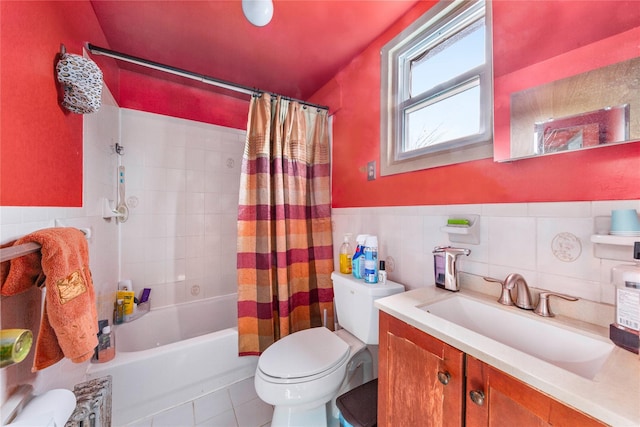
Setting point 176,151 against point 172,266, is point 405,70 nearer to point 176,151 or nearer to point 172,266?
point 176,151

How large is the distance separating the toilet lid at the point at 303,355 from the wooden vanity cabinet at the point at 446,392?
1.04 feet

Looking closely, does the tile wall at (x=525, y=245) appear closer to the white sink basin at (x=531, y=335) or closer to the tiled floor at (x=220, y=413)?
the white sink basin at (x=531, y=335)

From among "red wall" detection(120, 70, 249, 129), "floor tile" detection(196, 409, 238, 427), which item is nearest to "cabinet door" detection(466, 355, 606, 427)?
"floor tile" detection(196, 409, 238, 427)

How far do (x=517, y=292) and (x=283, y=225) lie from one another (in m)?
1.28

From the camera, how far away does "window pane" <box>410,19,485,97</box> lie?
1.13 meters

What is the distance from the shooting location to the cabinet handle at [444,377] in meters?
0.64

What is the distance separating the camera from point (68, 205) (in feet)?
3.26

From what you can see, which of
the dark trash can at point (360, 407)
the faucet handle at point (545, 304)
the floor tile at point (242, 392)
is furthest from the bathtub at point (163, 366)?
the faucet handle at point (545, 304)

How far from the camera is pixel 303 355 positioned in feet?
3.78

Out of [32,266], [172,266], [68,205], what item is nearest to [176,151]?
[172,266]

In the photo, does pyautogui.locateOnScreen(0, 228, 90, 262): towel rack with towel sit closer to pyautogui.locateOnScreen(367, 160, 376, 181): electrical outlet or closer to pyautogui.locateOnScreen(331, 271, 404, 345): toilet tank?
pyautogui.locateOnScreen(331, 271, 404, 345): toilet tank

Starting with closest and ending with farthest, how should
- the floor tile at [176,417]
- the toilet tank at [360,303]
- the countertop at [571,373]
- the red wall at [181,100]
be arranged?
the countertop at [571,373] < the toilet tank at [360,303] < the floor tile at [176,417] < the red wall at [181,100]

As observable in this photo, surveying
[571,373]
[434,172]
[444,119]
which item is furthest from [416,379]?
[444,119]

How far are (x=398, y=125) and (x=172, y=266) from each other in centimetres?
211
